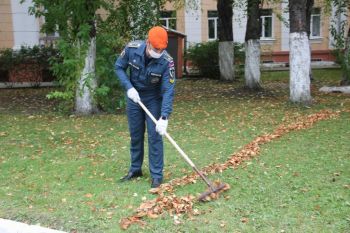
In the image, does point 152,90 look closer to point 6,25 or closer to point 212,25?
point 6,25

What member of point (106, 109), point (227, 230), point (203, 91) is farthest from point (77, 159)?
point (203, 91)

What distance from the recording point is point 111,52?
1165 cm

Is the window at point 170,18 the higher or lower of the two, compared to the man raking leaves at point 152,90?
higher

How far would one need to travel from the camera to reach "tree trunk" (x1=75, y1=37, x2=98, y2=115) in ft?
35.4

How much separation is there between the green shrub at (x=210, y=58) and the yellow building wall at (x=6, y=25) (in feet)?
27.6

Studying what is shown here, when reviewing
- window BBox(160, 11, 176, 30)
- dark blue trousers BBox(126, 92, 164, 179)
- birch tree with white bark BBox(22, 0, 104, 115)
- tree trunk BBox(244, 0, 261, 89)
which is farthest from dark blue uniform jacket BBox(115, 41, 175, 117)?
window BBox(160, 11, 176, 30)

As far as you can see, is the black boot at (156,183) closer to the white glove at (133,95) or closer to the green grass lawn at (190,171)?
the green grass lawn at (190,171)

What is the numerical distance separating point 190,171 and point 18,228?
2.41 metres

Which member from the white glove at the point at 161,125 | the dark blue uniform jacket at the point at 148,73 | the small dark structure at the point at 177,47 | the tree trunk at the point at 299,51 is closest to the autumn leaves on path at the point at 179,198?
the white glove at the point at 161,125

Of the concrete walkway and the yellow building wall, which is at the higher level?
the yellow building wall

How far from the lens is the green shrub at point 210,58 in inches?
778

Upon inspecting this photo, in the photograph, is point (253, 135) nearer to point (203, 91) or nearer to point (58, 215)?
point (58, 215)

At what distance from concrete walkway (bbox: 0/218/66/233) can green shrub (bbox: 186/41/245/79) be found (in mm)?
15347

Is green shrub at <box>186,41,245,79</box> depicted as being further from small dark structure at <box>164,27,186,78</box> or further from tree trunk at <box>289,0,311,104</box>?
tree trunk at <box>289,0,311,104</box>
